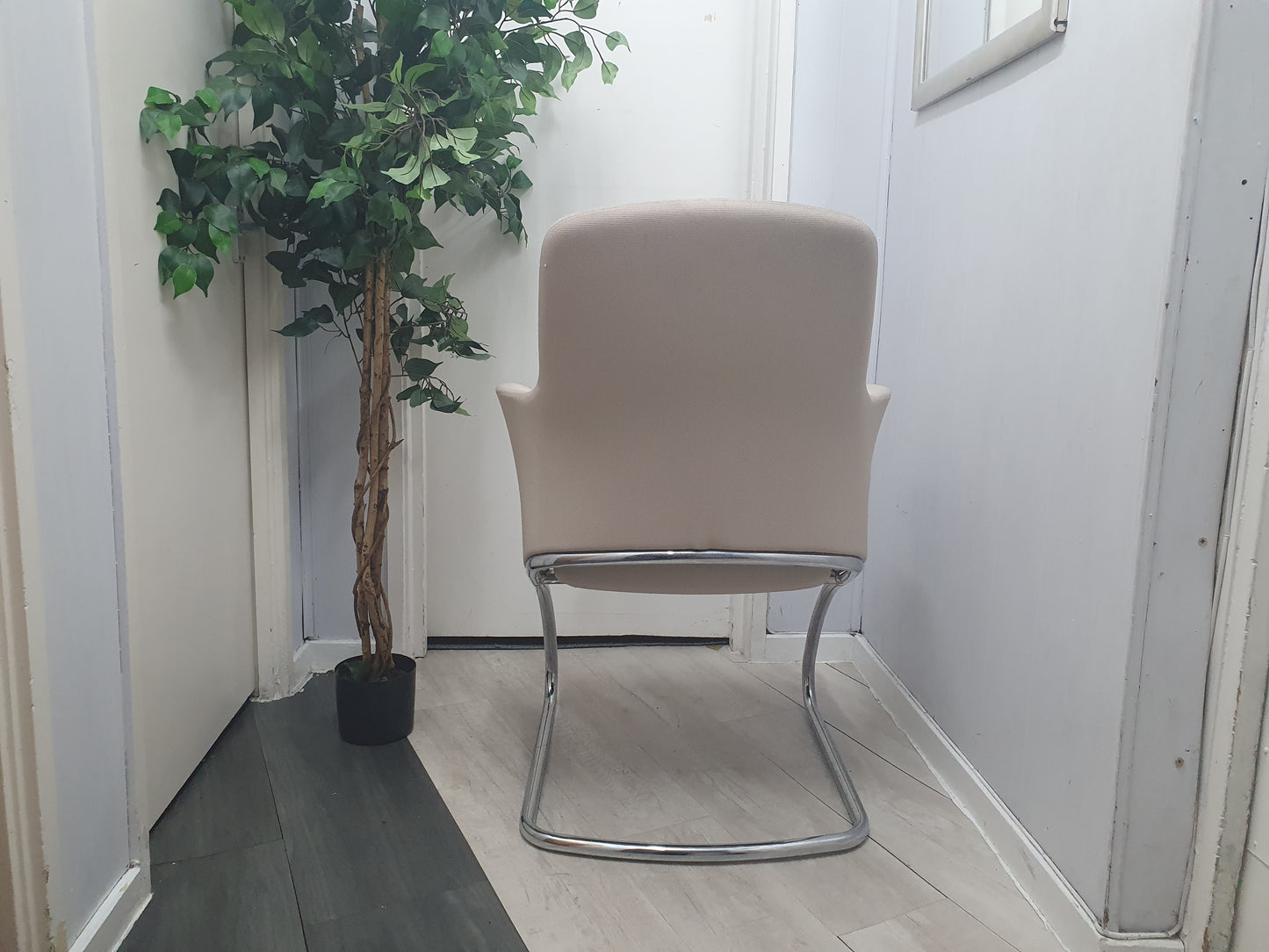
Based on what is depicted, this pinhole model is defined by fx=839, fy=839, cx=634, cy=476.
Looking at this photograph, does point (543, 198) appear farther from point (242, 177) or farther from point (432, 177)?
point (242, 177)


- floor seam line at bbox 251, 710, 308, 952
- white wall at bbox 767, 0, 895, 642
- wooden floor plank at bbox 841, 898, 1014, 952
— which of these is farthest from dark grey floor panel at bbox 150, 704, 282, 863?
white wall at bbox 767, 0, 895, 642

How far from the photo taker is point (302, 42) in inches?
48.6

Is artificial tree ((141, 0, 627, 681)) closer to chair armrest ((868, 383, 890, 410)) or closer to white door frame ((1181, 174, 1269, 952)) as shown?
chair armrest ((868, 383, 890, 410))

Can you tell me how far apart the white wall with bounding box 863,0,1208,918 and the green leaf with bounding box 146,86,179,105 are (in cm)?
114

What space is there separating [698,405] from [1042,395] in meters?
0.45

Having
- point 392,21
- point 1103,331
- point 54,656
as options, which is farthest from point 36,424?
point 1103,331

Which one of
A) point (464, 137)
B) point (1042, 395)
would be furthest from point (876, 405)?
point (464, 137)

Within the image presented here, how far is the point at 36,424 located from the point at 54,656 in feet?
0.78

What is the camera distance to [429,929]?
99 cm

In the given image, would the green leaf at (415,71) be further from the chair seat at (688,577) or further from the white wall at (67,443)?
the chair seat at (688,577)

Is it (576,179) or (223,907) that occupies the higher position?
(576,179)

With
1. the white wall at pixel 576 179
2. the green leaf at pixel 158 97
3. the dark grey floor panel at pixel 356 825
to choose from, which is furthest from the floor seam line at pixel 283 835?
the green leaf at pixel 158 97

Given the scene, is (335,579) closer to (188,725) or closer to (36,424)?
(188,725)

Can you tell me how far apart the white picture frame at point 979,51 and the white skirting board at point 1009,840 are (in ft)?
3.39
